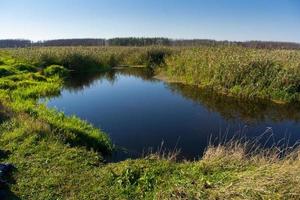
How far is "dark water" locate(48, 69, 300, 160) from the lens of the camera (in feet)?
39.2

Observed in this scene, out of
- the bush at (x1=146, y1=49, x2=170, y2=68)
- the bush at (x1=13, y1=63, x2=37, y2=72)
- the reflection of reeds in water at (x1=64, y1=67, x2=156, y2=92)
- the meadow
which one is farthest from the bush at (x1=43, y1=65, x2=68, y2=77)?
the bush at (x1=146, y1=49, x2=170, y2=68)

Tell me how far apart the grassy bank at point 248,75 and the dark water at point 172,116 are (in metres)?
1.00

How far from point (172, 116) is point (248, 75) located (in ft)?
22.2

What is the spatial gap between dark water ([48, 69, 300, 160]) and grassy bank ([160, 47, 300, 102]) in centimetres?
100

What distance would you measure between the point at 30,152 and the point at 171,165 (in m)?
3.49

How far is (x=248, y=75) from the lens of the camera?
65.7ft

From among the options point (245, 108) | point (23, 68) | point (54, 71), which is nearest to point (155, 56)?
point (54, 71)

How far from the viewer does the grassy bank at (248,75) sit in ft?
60.2

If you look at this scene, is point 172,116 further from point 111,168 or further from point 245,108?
point 111,168

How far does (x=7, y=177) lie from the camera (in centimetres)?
733

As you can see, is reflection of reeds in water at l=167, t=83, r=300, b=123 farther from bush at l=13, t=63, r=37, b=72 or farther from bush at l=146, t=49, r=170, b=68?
bush at l=146, t=49, r=170, b=68

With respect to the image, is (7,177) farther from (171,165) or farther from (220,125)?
(220,125)

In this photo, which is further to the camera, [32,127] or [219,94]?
[219,94]

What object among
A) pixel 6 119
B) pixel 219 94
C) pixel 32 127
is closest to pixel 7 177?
pixel 32 127
